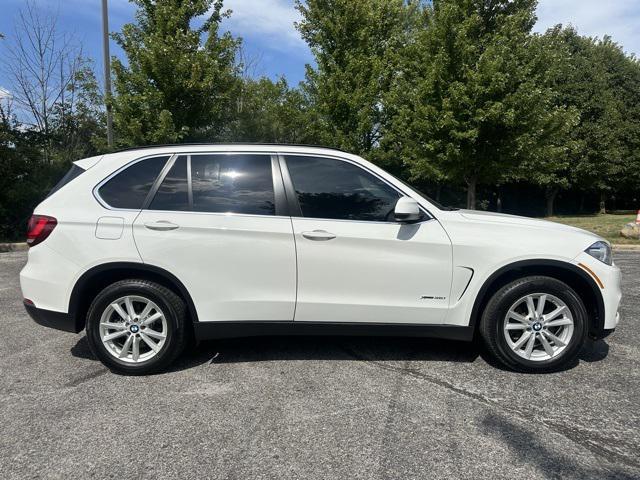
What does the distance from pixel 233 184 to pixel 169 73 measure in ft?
33.8

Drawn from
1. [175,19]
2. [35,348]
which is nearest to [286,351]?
[35,348]

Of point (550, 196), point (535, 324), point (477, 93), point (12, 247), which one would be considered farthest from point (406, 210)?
point (550, 196)

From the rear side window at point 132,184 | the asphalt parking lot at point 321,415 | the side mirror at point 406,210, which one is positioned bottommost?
the asphalt parking lot at point 321,415

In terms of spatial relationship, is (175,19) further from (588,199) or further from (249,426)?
(588,199)

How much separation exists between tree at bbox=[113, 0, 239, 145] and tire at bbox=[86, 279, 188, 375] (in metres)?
9.67

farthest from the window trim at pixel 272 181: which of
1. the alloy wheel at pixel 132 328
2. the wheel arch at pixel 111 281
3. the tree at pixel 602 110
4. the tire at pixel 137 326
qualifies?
the tree at pixel 602 110

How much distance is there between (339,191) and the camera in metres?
3.84

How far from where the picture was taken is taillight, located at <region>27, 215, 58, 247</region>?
3742 mm

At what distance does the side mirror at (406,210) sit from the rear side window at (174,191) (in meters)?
1.64

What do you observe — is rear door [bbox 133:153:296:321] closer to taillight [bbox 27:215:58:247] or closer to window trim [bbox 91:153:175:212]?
window trim [bbox 91:153:175:212]

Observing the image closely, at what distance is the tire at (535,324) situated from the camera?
3682mm

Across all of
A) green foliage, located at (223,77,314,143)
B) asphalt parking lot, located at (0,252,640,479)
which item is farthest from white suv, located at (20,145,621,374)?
green foliage, located at (223,77,314,143)

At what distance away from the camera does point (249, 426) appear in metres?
2.99

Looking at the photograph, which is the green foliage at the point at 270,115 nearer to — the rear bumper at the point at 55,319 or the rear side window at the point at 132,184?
the rear side window at the point at 132,184
